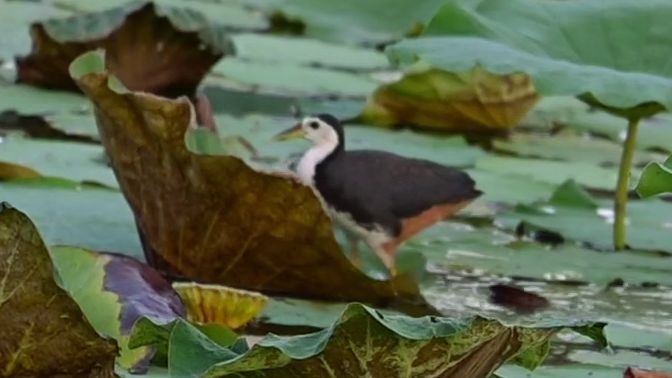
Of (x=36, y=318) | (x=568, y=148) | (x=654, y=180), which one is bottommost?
(x=568, y=148)

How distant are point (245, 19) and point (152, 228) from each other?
3054mm

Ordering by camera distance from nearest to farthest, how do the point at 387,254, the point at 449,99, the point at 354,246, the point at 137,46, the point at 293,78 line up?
1. the point at 387,254
2. the point at 354,246
3. the point at 137,46
4. the point at 449,99
5. the point at 293,78

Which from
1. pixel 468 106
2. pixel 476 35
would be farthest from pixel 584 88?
pixel 468 106

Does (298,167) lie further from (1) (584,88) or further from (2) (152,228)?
(1) (584,88)

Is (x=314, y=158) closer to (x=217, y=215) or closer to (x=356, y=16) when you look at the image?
(x=217, y=215)

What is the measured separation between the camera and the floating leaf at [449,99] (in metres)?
4.29

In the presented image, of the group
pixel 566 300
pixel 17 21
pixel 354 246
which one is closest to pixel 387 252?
pixel 354 246

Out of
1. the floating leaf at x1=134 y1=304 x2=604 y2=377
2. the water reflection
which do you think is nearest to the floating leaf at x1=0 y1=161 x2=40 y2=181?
the water reflection

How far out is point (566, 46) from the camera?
3029 millimetres

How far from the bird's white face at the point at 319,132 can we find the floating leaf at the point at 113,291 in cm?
75

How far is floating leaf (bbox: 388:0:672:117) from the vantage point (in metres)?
2.72

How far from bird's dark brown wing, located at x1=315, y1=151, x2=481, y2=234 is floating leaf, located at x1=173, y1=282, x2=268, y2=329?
24.5 inches

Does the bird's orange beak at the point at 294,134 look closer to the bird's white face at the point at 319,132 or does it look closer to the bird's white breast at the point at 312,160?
the bird's white face at the point at 319,132

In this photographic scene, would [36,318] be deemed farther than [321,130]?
No
